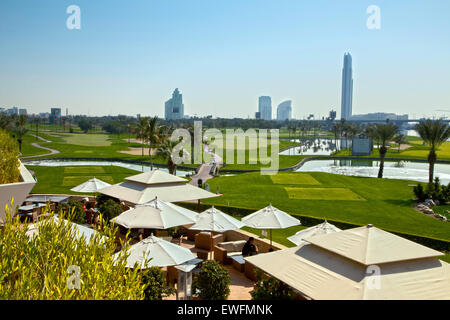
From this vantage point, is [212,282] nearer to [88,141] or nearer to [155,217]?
[155,217]

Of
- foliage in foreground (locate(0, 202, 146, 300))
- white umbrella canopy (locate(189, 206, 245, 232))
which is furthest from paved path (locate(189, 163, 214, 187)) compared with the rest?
foliage in foreground (locate(0, 202, 146, 300))

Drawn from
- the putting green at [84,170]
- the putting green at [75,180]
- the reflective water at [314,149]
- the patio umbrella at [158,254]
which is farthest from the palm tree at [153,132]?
the reflective water at [314,149]

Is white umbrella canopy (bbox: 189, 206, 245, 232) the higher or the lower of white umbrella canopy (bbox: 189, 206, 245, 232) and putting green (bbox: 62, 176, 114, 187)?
the higher

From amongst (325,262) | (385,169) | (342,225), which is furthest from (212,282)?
(385,169)

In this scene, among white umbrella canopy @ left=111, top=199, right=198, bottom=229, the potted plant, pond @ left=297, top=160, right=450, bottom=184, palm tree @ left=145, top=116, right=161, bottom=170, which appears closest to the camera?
the potted plant

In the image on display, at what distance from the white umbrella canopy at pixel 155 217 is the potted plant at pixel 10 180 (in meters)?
3.34

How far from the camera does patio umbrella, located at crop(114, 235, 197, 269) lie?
9.15 m

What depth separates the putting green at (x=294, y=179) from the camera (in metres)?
41.1

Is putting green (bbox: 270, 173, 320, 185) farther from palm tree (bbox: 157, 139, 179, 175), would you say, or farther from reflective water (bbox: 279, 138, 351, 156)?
reflective water (bbox: 279, 138, 351, 156)

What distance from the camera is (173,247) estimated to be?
32.4 feet

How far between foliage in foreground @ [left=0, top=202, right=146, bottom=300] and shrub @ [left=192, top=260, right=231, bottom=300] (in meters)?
4.36

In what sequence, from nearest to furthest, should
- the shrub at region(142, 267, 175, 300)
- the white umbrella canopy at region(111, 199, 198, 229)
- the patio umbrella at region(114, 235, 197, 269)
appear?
1. the shrub at region(142, 267, 175, 300)
2. the patio umbrella at region(114, 235, 197, 269)
3. the white umbrella canopy at region(111, 199, 198, 229)

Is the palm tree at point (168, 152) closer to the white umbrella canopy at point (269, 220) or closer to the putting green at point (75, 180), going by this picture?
the putting green at point (75, 180)

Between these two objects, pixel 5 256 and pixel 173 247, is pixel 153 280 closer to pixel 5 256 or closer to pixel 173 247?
pixel 173 247
